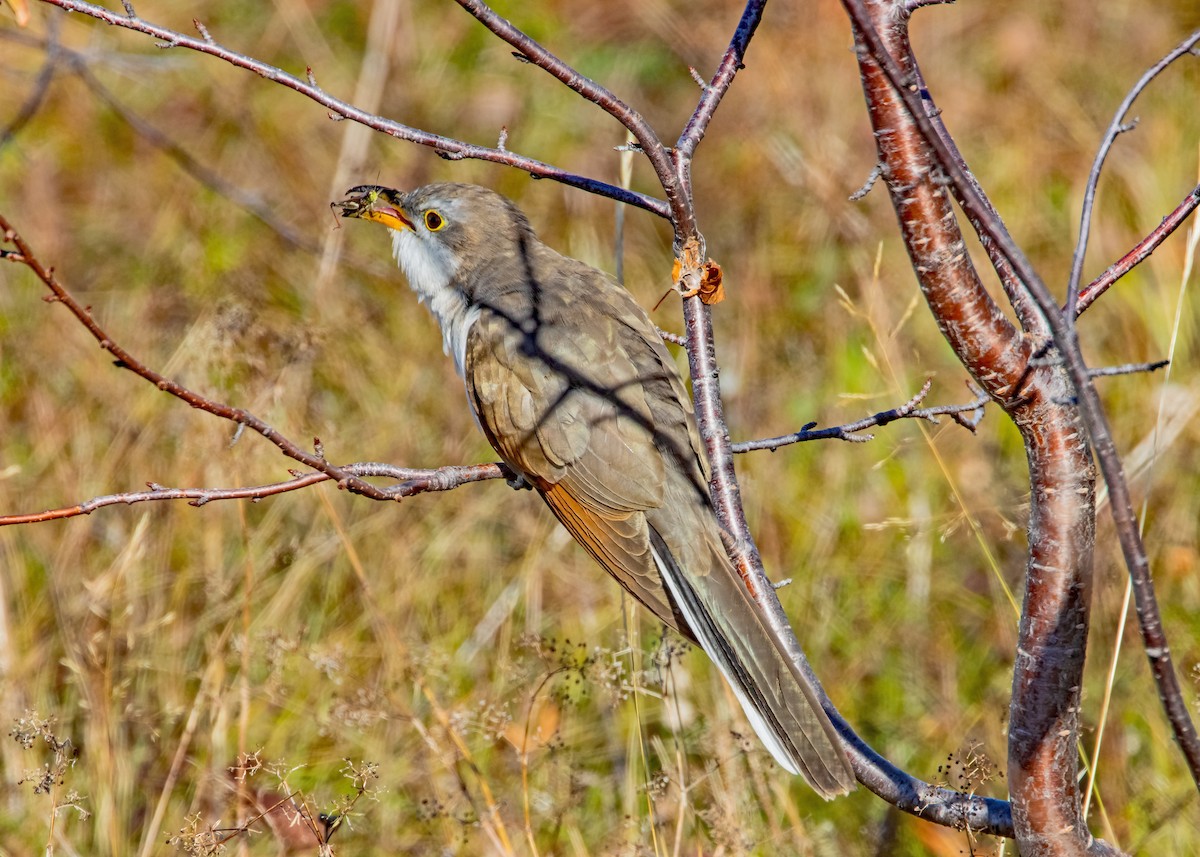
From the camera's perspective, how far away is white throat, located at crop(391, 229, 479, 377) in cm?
445

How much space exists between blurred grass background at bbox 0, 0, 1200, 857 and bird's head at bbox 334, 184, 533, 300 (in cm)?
50

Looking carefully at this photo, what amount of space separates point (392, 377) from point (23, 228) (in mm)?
2720

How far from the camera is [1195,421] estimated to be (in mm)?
5477

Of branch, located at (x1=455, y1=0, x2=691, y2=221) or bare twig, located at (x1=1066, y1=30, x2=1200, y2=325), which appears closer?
bare twig, located at (x1=1066, y1=30, x2=1200, y2=325)

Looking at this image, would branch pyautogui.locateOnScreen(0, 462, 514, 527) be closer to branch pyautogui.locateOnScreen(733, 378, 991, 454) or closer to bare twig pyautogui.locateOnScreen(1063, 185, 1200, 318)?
branch pyautogui.locateOnScreen(733, 378, 991, 454)

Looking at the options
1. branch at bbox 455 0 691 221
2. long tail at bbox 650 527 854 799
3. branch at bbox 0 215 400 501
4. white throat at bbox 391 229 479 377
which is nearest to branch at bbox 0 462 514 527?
branch at bbox 0 215 400 501

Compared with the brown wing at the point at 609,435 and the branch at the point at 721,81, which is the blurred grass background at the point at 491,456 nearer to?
the brown wing at the point at 609,435

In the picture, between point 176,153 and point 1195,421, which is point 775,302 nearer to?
point 1195,421

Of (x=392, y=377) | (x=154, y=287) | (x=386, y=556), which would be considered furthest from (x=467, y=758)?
(x=154, y=287)

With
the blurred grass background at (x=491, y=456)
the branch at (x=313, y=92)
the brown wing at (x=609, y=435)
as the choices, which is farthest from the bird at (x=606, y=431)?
the branch at (x=313, y=92)

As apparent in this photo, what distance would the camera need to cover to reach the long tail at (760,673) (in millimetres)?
2811

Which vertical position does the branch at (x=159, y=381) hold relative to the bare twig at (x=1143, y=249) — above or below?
below

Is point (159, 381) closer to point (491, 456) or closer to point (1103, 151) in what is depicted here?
point (1103, 151)

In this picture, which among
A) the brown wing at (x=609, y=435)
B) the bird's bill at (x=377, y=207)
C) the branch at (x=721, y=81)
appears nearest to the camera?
the branch at (x=721, y=81)
